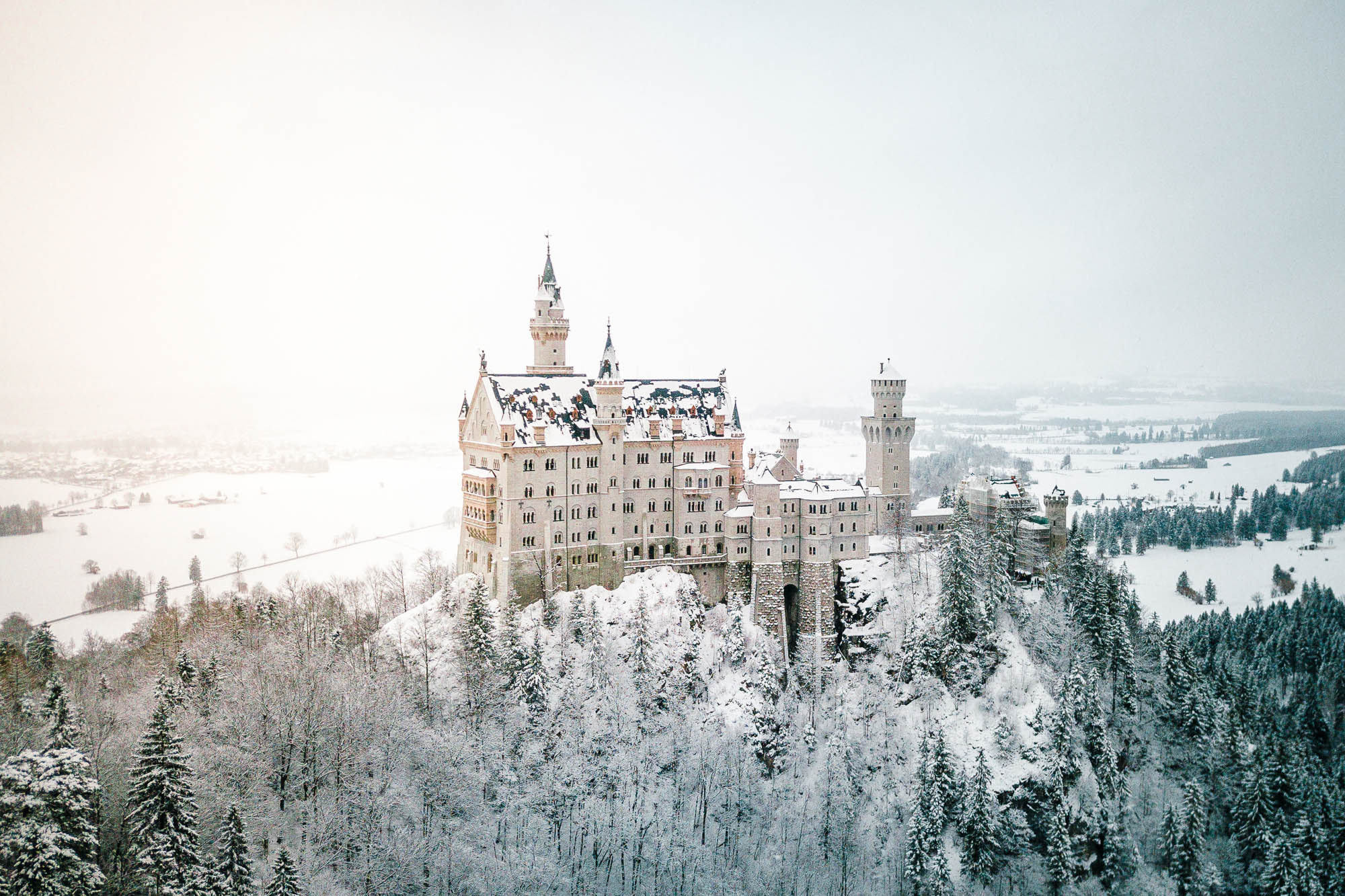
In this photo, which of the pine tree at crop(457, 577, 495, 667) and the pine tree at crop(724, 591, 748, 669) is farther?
the pine tree at crop(724, 591, 748, 669)

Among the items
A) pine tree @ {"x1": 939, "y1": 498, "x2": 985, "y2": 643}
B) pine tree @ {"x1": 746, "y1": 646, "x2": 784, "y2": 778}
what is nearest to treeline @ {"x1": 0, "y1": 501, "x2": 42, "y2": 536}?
pine tree @ {"x1": 746, "y1": 646, "x2": 784, "y2": 778}

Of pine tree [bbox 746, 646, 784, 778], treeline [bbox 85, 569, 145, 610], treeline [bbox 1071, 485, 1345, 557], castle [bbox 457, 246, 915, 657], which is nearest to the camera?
pine tree [bbox 746, 646, 784, 778]

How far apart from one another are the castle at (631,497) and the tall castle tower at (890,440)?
398 centimetres

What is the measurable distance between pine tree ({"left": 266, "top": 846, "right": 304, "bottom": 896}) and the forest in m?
0.10

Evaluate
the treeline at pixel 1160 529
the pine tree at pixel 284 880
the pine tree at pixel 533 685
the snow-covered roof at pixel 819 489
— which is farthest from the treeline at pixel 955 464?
the pine tree at pixel 284 880

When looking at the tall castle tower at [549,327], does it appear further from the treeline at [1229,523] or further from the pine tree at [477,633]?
the treeline at [1229,523]

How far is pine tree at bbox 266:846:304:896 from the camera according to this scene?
145ft

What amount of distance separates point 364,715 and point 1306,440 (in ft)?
505

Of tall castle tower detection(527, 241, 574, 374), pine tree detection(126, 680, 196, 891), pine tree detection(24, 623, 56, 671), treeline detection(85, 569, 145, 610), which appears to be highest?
tall castle tower detection(527, 241, 574, 374)

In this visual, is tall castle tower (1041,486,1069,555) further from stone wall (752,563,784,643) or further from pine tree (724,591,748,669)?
pine tree (724,591,748,669)

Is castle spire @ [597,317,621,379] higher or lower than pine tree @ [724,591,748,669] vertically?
higher

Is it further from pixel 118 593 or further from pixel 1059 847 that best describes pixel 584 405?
pixel 1059 847

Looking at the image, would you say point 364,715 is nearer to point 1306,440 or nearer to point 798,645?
point 798,645

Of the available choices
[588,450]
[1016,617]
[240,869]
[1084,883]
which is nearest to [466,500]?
[588,450]
